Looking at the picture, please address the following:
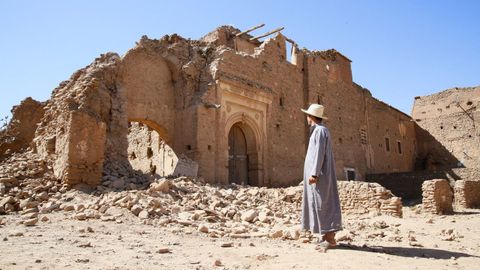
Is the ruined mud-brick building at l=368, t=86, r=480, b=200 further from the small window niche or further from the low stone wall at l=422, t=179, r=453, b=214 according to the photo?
the low stone wall at l=422, t=179, r=453, b=214

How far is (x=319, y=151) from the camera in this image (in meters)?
4.79

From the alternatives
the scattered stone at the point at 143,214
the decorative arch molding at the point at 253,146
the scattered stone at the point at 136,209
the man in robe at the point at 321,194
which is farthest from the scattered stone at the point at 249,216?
the decorative arch molding at the point at 253,146

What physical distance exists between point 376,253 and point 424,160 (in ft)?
87.2

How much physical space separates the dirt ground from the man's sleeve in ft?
2.98

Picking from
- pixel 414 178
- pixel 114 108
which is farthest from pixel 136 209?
pixel 414 178

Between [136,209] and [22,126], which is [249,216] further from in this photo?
[22,126]

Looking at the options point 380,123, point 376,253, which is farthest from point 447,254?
point 380,123

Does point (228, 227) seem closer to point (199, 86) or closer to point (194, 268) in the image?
point (194, 268)

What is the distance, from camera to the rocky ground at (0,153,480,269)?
387cm

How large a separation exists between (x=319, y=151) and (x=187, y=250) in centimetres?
191

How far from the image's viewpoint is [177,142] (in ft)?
43.3

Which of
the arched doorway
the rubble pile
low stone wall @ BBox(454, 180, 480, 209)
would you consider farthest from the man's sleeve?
low stone wall @ BBox(454, 180, 480, 209)

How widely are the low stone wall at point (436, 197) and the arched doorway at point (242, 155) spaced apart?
5626 mm

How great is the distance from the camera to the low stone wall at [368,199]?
9.51 m
